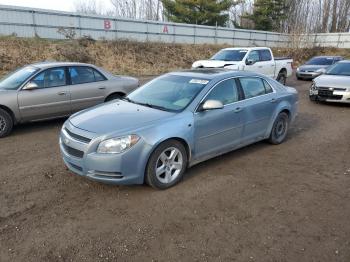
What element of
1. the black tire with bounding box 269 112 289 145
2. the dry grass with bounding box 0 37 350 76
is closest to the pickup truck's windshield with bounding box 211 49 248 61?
the black tire with bounding box 269 112 289 145

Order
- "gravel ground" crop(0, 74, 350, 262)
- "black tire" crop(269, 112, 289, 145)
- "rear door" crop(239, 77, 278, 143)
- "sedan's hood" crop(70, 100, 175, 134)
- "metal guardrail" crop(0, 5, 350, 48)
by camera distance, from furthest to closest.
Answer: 1. "metal guardrail" crop(0, 5, 350, 48)
2. "black tire" crop(269, 112, 289, 145)
3. "rear door" crop(239, 77, 278, 143)
4. "sedan's hood" crop(70, 100, 175, 134)
5. "gravel ground" crop(0, 74, 350, 262)

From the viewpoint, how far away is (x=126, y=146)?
13.4 feet

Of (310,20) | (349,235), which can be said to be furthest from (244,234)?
(310,20)

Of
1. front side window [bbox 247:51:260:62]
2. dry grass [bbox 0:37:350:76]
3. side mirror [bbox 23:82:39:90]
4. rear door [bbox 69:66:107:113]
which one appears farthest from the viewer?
dry grass [bbox 0:37:350:76]

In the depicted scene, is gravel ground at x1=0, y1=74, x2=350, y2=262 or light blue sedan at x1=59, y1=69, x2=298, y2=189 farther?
light blue sedan at x1=59, y1=69, x2=298, y2=189

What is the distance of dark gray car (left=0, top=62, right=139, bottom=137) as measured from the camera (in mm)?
6996

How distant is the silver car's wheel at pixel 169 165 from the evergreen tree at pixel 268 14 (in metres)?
45.1

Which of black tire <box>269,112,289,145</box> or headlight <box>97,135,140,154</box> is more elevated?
headlight <box>97,135,140,154</box>

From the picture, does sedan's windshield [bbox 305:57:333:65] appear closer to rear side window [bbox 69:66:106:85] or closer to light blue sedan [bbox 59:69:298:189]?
light blue sedan [bbox 59:69:298:189]

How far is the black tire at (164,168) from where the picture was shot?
426cm

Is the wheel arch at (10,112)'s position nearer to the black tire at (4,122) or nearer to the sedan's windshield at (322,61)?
the black tire at (4,122)

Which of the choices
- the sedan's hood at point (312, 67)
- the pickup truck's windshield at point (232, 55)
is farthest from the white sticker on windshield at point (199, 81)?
the sedan's hood at point (312, 67)

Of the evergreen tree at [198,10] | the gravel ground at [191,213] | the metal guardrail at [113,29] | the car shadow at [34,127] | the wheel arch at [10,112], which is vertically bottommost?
the car shadow at [34,127]

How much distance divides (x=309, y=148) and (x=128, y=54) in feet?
61.1
